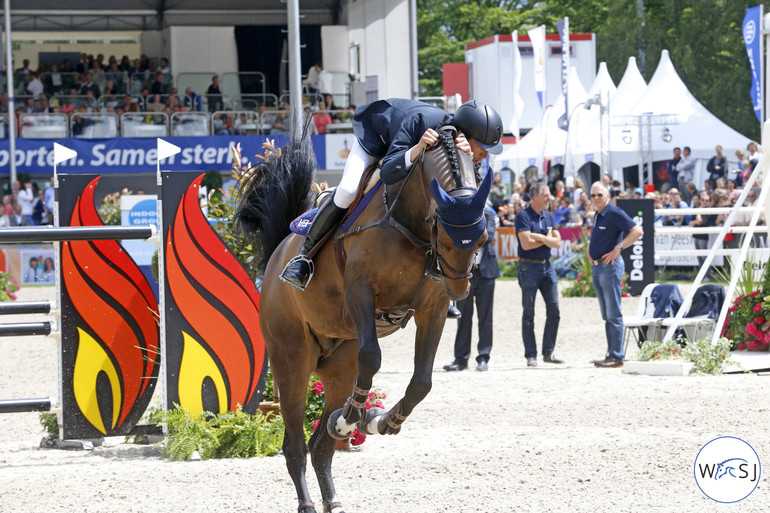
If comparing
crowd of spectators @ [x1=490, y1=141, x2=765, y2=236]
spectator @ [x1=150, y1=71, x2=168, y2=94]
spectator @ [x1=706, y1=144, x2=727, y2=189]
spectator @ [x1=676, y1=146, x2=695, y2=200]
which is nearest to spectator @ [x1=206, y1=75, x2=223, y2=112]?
spectator @ [x1=150, y1=71, x2=168, y2=94]

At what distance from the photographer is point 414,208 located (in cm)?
496

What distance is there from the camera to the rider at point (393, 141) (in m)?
4.95

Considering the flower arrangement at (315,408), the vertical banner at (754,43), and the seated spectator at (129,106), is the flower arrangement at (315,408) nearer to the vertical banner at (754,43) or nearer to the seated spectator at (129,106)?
the vertical banner at (754,43)

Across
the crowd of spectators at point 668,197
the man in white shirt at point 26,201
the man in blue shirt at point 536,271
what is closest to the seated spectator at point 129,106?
the man in white shirt at point 26,201

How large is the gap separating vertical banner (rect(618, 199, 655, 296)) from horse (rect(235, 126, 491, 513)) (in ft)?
26.5

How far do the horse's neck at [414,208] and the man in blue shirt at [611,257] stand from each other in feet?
23.6

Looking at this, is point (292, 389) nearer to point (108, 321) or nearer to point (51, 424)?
point (108, 321)

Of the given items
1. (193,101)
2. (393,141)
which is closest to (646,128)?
(193,101)

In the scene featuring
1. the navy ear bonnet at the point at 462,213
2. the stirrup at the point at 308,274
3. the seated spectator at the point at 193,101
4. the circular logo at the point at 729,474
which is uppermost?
the seated spectator at the point at 193,101

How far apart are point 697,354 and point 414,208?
21.8ft

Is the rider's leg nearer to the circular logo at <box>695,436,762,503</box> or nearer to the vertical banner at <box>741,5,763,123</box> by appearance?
the circular logo at <box>695,436,762,503</box>

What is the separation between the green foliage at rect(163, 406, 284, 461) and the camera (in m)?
7.37

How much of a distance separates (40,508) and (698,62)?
120ft

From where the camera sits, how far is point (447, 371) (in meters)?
11.9
